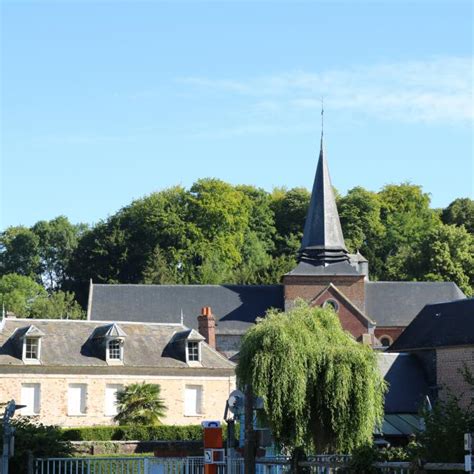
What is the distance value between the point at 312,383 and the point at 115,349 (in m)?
13.0

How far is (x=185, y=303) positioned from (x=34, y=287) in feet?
93.4

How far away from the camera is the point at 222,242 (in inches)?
3226

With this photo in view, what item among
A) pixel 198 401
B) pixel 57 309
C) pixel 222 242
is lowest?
pixel 198 401

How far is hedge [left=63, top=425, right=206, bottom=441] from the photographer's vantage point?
34688 millimetres

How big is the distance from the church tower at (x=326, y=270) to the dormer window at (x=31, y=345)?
1927cm

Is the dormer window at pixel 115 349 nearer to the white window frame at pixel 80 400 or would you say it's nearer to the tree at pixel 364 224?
the white window frame at pixel 80 400

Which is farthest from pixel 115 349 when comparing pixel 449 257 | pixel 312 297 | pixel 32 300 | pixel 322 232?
pixel 32 300

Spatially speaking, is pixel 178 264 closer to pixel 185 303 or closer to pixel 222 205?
pixel 222 205

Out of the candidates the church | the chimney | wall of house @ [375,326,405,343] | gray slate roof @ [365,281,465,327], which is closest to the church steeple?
the church

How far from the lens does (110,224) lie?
274ft

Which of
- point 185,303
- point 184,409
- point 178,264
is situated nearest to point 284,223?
point 178,264

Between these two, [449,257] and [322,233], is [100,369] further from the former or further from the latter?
[449,257]

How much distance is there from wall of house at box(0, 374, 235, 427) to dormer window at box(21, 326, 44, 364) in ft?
2.04

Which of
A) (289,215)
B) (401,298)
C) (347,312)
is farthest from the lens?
(289,215)
